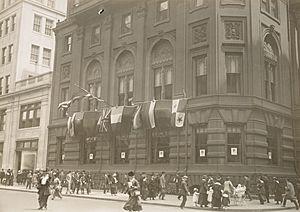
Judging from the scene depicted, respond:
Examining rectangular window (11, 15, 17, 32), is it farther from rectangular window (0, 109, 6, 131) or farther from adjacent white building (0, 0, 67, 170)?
rectangular window (0, 109, 6, 131)

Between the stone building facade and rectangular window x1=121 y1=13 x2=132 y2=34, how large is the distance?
0.11 metres

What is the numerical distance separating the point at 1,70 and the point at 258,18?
29083 mm

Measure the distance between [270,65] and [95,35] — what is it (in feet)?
53.4

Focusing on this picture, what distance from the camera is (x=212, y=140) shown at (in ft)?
87.0

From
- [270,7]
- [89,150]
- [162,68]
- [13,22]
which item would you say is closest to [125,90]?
[162,68]

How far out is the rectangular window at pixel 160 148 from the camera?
97.2 ft

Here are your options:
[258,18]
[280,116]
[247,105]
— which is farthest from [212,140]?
[258,18]

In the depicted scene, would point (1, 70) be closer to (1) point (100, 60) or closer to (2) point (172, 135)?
(1) point (100, 60)

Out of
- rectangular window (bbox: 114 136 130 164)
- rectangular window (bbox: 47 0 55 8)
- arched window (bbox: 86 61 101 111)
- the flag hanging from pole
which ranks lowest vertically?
rectangular window (bbox: 114 136 130 164)

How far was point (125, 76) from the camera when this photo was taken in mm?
34500

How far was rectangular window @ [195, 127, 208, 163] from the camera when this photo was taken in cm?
2714

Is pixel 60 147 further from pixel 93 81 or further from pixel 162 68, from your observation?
pixel 162 68

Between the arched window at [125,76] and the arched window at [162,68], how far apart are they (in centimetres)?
248

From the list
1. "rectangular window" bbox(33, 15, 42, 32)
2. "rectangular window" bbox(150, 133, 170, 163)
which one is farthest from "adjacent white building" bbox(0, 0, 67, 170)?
"rectangular window" bbox(150, 133, 170, 163)
